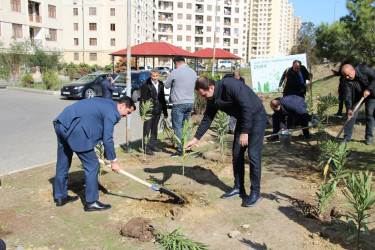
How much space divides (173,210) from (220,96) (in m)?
1.58

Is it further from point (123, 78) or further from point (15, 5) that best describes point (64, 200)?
point (15, 5)

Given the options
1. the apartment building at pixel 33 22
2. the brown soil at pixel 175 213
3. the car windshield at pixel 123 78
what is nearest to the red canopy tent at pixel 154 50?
the car windshield at pixel 123 78

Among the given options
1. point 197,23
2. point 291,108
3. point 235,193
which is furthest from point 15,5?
point 197,23

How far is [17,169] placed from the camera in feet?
20.4

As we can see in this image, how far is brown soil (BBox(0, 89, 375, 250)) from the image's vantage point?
3.66 meters

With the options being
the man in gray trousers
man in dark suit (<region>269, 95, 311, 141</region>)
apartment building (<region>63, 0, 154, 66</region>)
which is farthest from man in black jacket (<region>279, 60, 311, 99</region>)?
apartment building (<region>63, 0, 154, 66</region>)

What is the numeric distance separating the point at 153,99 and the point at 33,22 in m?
43.8

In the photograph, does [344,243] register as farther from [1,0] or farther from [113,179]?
[1,0]

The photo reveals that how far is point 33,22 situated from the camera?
44.4 m

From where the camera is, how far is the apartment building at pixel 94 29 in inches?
2224

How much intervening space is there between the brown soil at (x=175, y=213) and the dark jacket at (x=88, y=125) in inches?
34.8

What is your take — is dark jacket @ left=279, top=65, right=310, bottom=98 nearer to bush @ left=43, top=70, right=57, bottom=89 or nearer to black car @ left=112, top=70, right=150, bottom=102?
black car @ left=112, top=70, right=150, bottom=102

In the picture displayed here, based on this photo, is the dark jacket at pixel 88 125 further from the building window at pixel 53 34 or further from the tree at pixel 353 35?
the building window at pixel 53 34

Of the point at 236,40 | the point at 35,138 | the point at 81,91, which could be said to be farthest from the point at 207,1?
the point at 35,138
